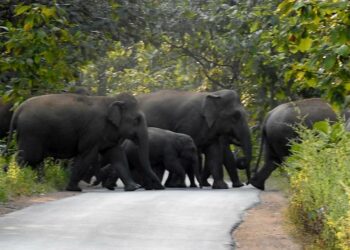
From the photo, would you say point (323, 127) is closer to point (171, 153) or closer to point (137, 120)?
point (137, 120)

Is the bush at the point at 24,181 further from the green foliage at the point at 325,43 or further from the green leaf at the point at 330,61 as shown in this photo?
the green leaf at the point at 330,61

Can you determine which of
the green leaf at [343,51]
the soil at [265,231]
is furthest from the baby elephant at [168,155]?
the green leaf at [343,51]

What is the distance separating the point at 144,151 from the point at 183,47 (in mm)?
12139

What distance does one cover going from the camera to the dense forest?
11.9 m

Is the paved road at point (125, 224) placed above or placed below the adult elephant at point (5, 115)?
above

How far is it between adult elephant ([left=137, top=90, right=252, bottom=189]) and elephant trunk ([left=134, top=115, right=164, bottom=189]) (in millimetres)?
1577

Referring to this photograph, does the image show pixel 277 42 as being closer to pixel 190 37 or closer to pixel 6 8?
pixel 6 8

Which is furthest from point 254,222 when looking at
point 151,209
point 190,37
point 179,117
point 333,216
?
point 190,37

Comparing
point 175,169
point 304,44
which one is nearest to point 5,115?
point 175,169

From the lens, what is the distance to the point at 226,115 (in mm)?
24016

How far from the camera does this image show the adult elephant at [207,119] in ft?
78.0

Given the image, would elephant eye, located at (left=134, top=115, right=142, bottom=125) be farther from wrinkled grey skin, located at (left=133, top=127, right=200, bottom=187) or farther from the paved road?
the paved road

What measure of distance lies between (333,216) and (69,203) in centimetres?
671

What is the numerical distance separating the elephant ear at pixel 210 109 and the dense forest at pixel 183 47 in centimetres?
143
